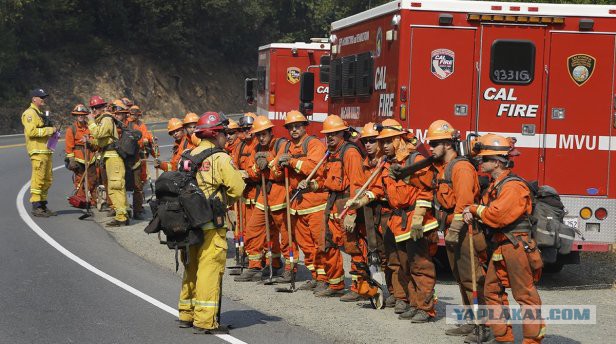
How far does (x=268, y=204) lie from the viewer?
12422 mm

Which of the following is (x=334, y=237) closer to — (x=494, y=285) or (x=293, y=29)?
(x=494, y=285)

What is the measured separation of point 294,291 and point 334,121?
81.7 inches

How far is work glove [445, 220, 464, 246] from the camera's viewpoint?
8.91 metres

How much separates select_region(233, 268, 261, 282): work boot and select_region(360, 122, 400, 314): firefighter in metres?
2.15

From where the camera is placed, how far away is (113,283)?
1198 centimetres

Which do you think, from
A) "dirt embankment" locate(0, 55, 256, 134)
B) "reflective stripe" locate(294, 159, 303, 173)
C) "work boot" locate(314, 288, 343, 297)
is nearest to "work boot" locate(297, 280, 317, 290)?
"work boot" locate(314, 288, 343, 297)

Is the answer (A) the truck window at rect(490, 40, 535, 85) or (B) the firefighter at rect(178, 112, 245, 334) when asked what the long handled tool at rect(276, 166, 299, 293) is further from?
(A) the truck window at rect(490, 40, 535, 85)

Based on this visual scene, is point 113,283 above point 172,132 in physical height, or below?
below

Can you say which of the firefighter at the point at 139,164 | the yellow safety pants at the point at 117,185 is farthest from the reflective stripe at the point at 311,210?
the firefighter at the point at 139,164

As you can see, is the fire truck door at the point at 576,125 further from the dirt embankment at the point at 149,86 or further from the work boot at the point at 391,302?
the dirt embankment at the point at 149,86

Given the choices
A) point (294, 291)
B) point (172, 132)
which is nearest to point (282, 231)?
point (294, 291)

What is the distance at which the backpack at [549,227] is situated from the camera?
9.26 metres

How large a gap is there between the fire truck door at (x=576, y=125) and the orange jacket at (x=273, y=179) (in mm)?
3237

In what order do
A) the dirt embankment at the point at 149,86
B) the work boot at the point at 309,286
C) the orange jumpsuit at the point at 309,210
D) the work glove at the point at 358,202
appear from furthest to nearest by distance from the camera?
the dirt embankment at the point at 149,86 → the work boot at the point at 309,286 → the orange jumpsuit at the point at 309,210 → the work glove at the point at 358,202
